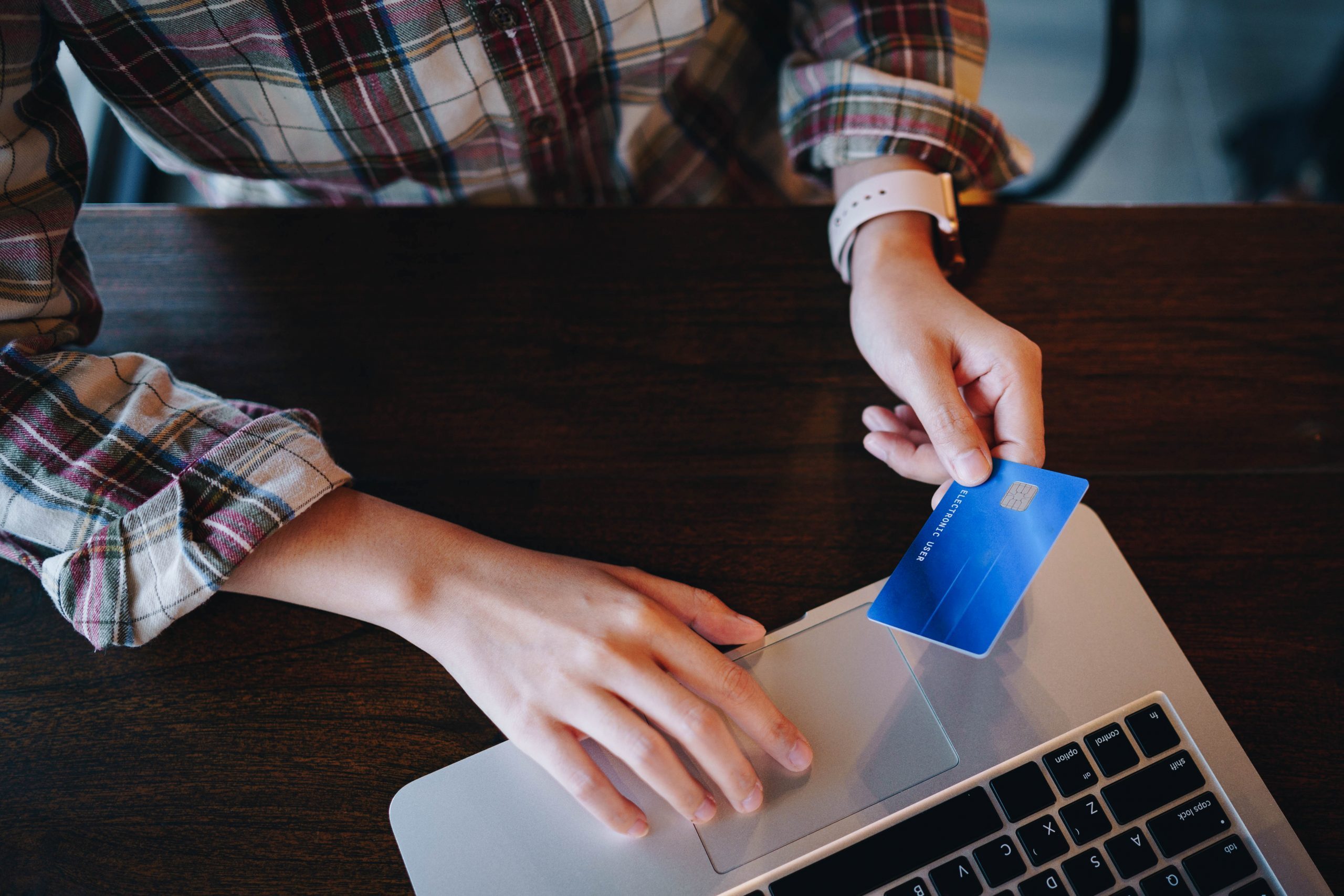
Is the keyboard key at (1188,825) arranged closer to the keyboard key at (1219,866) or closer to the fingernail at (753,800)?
the keyboard key at (1219,866)

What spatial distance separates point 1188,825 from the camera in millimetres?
428

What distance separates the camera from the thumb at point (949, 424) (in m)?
0.49

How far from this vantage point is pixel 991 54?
178cm

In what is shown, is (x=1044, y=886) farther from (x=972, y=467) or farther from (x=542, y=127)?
(x=542, y=127)

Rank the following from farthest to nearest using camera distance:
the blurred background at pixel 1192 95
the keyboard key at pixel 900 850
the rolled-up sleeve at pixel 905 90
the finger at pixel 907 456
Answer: the blurred background at pixel 1192 95 < the rolled-up sleeve at pixel 905 90 < the finger at pixel 907 456 < the keyboard key at pixel 900 850

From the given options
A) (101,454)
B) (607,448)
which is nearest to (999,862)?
(607,448)

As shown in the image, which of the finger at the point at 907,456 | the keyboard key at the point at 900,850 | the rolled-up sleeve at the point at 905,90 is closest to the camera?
the keyboard key at the point at 900,850

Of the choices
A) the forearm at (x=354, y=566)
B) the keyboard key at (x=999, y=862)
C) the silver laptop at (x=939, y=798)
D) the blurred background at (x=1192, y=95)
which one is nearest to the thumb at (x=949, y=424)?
the silver laptop at (x=939, y=798)

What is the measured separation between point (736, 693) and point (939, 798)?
0.41ft

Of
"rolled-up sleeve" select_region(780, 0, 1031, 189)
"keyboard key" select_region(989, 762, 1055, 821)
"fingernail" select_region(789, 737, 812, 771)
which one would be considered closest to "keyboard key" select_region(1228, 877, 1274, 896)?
"keyboard key" select_region(989, 762, 1055, 821)

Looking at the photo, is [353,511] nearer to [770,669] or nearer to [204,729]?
[204,729]

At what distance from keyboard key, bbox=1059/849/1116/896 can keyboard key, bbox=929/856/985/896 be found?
1.9 inches

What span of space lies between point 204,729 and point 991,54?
1959 mm

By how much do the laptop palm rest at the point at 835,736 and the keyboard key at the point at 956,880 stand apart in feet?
0.14
